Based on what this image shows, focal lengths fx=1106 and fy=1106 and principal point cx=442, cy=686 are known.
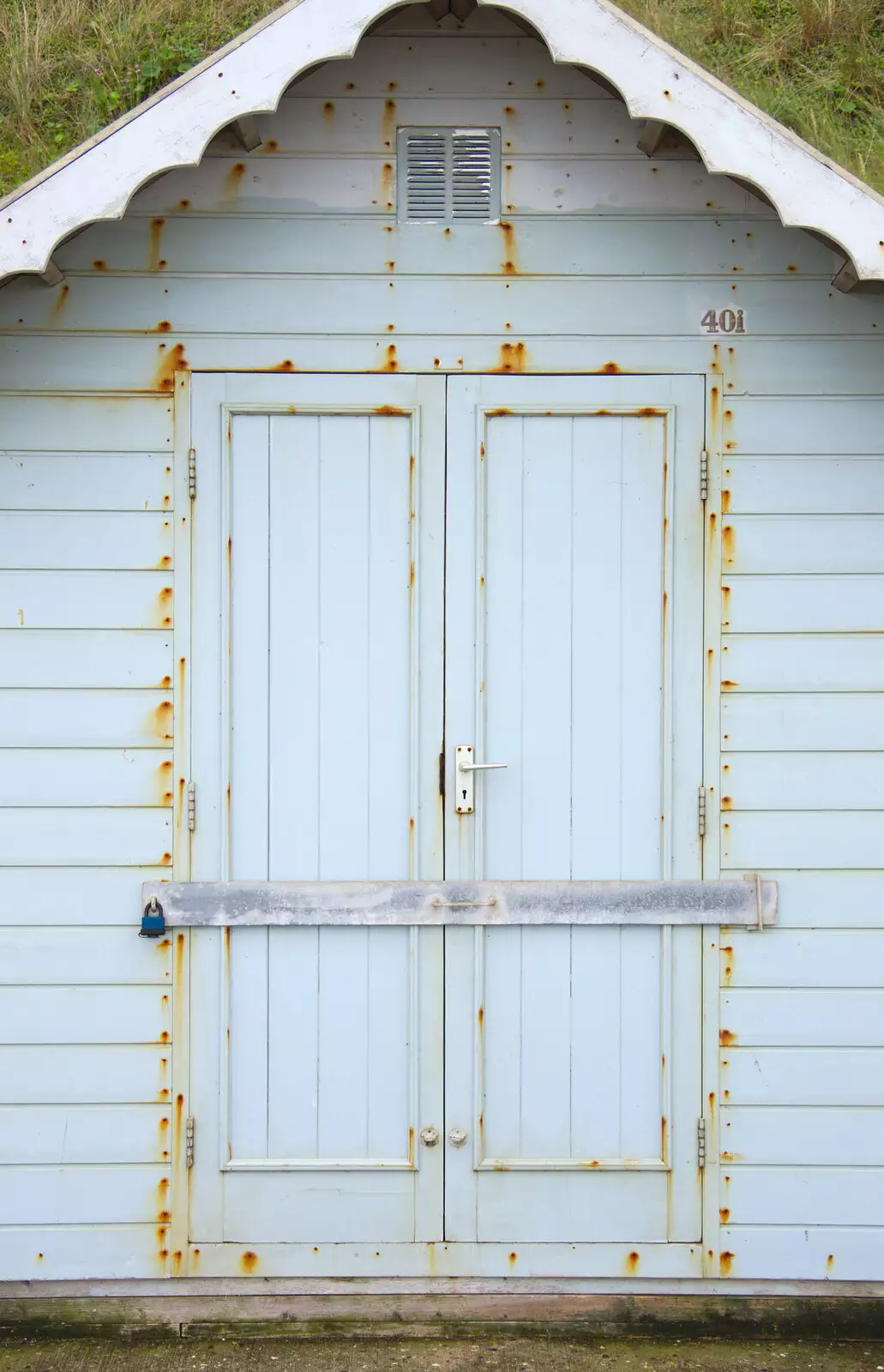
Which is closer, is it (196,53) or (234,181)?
(234,181)

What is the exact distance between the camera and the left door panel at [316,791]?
3359mm

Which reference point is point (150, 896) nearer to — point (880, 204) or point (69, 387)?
point (69, 387)

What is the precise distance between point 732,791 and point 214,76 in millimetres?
2455

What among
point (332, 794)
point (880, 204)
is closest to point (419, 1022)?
point (332, 794)

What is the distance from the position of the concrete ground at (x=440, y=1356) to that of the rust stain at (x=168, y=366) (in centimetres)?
289

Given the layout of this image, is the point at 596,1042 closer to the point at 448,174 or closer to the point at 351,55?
the point at 448,174

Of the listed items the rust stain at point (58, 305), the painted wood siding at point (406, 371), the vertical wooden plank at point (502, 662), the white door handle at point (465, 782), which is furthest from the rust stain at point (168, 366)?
the white door handle at point (465, 782)

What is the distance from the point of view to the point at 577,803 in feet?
11.1

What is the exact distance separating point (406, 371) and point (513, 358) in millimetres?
327

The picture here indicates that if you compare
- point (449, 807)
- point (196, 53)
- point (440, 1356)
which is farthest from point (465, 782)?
point (196, 53)

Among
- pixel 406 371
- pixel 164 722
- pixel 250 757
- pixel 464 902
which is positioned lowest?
pixel 464 902

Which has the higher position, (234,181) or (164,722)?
(234,181)

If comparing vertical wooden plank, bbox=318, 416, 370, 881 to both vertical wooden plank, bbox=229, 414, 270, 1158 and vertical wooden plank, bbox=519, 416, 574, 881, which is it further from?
vertical wooden plank, bbox=519, 416, 574, 881

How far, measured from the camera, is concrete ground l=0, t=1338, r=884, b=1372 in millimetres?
3223
